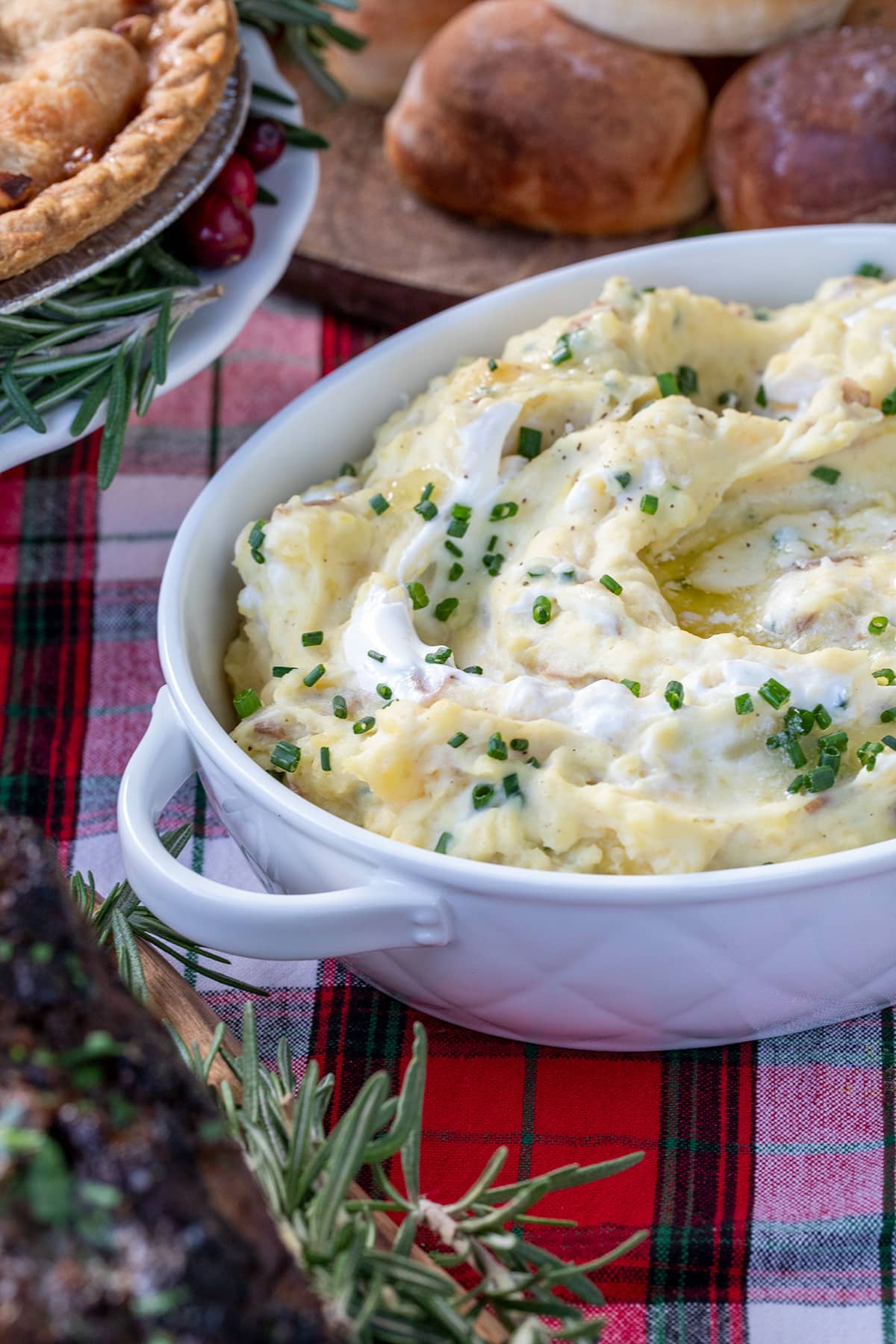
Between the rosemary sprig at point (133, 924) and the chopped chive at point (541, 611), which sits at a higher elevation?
the chopped chive at point (541, 611)

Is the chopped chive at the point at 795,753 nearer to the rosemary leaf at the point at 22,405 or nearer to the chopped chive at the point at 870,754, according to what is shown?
the chopped chive at the point at 870,754

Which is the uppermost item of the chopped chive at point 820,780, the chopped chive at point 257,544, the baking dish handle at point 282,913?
the chopped chive at point 820,780

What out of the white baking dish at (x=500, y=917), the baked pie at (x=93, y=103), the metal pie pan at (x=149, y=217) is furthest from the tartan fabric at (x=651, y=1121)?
the baked pie at (x=93, y=103)

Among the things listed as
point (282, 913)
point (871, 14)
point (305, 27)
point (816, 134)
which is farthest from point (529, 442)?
point (871, 14)

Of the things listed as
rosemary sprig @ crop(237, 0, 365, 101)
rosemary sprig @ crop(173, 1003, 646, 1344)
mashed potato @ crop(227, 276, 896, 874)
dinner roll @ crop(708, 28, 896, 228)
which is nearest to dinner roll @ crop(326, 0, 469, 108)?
rosemary sprig @ crop(237, 0, 365, 101)

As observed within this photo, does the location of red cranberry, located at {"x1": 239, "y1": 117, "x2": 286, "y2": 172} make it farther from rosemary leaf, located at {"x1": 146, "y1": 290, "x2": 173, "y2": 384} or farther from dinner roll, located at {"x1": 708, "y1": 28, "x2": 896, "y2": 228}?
dinner roll, located at {"x1": 708, "y1": 28, "x2": 896, "y2": 228}

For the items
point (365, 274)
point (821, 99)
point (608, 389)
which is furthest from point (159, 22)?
point (821, 99)
